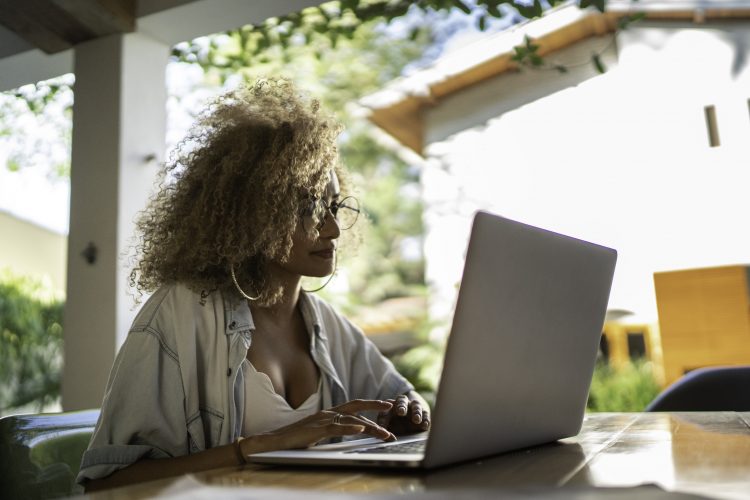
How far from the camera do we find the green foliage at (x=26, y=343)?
6074 millimetres

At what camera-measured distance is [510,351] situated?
Result: 0.95 metres

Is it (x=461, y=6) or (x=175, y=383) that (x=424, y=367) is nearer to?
(x=461, y=6)

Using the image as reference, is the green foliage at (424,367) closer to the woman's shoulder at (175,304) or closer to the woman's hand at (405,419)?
the woman's hand at (405,419)

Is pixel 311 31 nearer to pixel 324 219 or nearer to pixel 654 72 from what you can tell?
pixel 324 219

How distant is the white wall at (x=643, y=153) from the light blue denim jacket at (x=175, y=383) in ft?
7.78

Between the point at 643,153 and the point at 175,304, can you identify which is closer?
the point at 175,304

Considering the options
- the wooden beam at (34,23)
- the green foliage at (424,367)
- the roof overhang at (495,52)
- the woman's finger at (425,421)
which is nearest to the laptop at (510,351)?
the woman's finger at (425,421)

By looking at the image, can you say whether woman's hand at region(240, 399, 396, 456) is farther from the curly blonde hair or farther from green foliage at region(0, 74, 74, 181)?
green foliage at region(0, 74, 74, 181)

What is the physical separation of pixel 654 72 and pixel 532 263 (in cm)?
305

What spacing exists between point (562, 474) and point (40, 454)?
98cm

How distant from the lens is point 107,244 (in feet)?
7.89

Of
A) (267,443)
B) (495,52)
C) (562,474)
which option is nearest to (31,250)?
(495,52)

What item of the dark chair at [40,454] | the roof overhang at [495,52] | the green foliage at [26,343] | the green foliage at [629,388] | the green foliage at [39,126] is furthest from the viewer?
the green foliage at [26,343]

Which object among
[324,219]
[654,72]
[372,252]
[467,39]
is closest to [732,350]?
[654,72]
